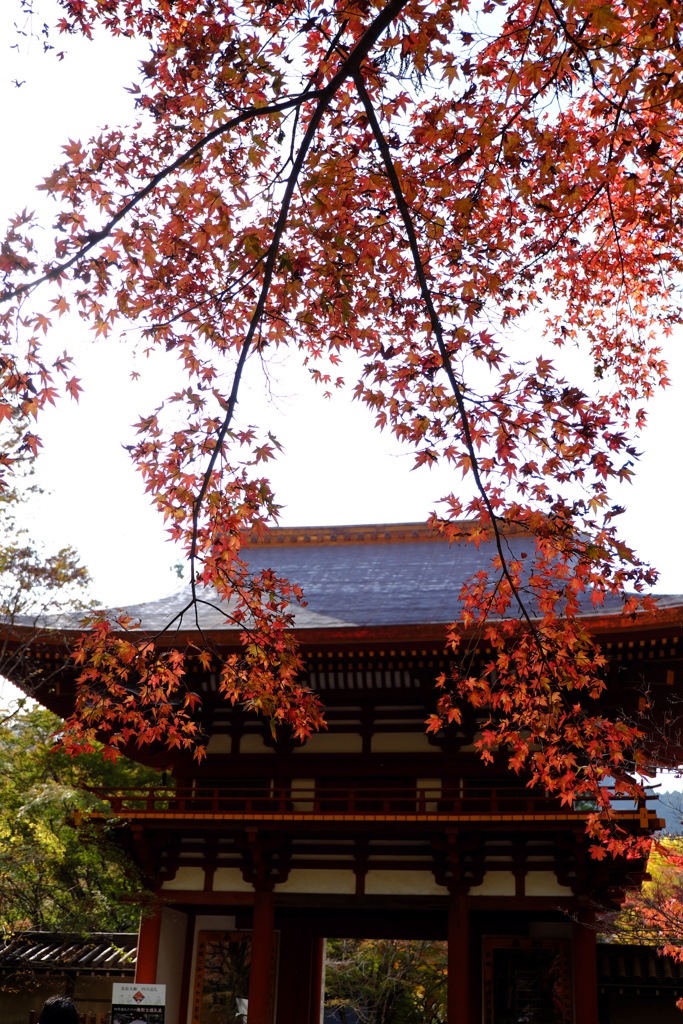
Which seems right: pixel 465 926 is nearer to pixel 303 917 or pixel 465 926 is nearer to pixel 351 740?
pixel 351 740

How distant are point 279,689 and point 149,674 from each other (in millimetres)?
893

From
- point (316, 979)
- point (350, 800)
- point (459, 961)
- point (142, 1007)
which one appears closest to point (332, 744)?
point (350, 800)

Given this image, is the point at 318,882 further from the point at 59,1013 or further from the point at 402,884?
the point at 59,1013

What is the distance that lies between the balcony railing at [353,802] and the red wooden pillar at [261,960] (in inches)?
42.2

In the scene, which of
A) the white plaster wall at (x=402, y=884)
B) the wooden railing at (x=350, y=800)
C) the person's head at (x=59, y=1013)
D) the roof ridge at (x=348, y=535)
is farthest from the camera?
the roof ridge at (x=348, y=535)

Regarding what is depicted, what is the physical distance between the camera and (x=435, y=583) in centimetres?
1262

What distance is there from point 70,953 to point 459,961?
6115 millimetres

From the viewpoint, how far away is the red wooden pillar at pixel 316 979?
12.5m

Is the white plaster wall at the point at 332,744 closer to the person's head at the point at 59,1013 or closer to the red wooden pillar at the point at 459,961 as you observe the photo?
the red wooden pillar at the point at 459,961

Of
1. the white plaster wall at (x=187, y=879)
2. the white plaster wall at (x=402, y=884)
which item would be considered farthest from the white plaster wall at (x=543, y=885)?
the white plaster wall at (x=187, y=879)

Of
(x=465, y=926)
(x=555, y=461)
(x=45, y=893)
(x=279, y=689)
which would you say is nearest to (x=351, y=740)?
(x=465, y=926)

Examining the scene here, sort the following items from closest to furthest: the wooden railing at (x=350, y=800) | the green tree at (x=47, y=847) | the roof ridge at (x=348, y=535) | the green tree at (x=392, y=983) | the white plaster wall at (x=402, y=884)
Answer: the wooden railing at (x=350, y=800) → the white plaster wall at (x=402, y=884) → the roof ridge at (x=348, y=535) → the green tree at (x=47, y=847) → the green tree at (x=392, y=983)

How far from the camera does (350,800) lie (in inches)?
389

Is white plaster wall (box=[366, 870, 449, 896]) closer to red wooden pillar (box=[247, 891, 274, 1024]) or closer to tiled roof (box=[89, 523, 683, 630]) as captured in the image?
red wooden pillar (box=[247, 891, 274, 1024])
